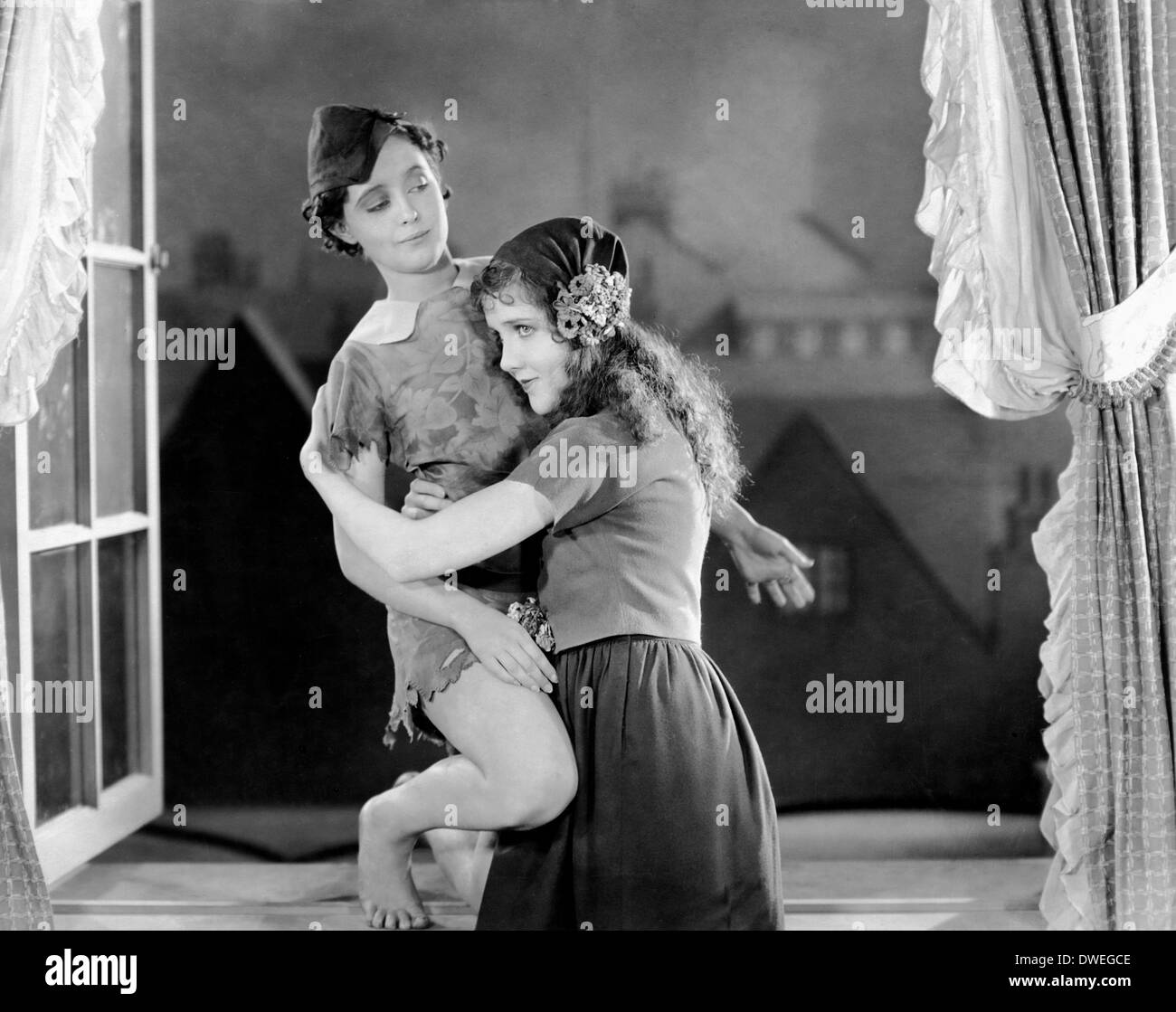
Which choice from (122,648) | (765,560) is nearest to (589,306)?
(765,560)

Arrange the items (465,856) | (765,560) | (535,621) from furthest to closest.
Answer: (765,560), (465,856), (535,621)

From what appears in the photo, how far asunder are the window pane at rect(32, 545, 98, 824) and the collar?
1.01 m

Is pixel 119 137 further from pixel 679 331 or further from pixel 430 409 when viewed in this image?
pixel 679 331

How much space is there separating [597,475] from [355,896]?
1.38 m

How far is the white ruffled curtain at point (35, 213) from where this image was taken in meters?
2.67

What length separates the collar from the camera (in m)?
2.77

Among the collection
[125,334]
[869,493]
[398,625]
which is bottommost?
[398,625]

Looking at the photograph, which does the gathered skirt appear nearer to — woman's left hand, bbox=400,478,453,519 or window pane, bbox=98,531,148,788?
woman's left hand, bbox=400,478,453,519

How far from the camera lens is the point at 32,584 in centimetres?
297

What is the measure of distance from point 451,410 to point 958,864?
181 centimetres

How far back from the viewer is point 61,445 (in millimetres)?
3043
